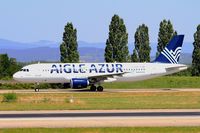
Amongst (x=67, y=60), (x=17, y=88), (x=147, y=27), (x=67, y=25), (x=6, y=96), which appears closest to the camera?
(x=6, y=96)

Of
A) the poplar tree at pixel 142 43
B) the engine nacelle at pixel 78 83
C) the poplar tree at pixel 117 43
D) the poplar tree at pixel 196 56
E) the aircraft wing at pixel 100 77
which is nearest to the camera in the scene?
the engine nacelle at pixel 78 83

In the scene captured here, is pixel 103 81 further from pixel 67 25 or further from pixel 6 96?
pixel 67 25

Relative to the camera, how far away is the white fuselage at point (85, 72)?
6588cm

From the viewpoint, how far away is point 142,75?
226 ft

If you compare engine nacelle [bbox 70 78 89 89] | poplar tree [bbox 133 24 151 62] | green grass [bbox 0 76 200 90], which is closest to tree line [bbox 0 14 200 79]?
poplar tree [bbox 133 24 151 62]

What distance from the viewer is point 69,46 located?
3755 inches

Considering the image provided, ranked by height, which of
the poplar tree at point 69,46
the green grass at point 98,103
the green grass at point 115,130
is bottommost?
the green grass at point 115,130

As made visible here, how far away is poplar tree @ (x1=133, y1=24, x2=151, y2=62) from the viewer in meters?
114

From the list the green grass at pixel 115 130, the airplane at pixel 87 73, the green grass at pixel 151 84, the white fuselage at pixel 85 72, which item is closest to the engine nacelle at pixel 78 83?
the airplane at pixel 87 73

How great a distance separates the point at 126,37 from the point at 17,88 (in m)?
31.9

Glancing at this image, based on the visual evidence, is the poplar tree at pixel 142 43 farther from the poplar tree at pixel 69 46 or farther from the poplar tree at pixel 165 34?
the poplar tree at pixel 69 46

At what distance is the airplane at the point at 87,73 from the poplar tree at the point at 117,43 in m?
26.3

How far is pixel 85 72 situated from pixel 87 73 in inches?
11.0

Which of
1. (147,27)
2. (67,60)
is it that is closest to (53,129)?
(67,60)
